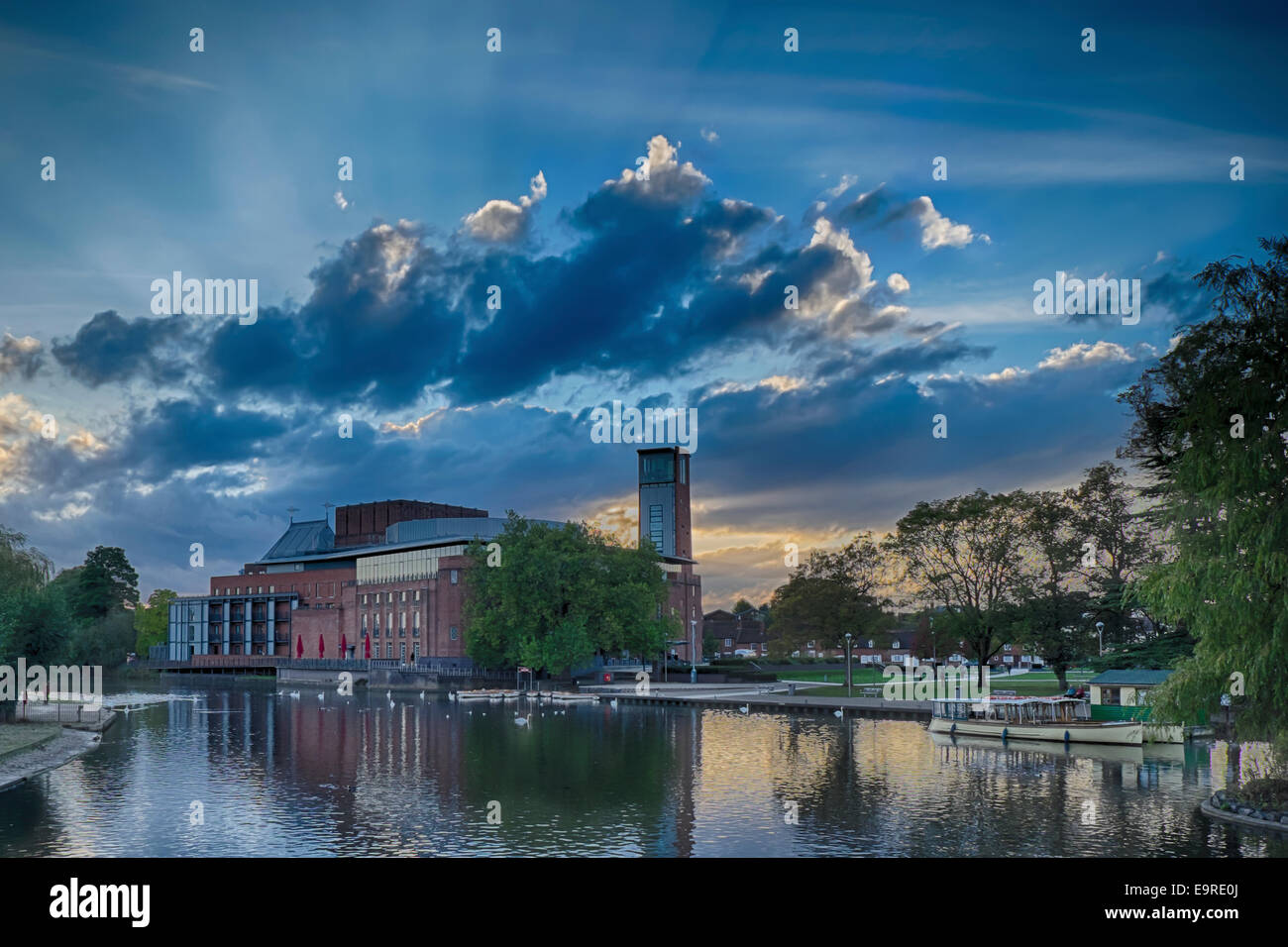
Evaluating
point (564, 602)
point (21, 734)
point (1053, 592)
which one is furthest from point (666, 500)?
point (21, 734)

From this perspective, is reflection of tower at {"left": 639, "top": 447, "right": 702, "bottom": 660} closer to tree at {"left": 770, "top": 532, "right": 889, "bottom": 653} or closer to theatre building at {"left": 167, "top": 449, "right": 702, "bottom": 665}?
theatre building at {"left": 167, "top": 449, "right": 702, "bottom": 665}

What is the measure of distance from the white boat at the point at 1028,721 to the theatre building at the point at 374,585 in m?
75.0

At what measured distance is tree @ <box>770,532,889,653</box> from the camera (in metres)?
101

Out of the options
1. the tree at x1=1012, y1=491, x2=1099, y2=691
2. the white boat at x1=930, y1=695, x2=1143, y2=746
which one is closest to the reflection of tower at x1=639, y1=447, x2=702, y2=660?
the tree at x1=1012, y1=491, x2=1099, y2=691

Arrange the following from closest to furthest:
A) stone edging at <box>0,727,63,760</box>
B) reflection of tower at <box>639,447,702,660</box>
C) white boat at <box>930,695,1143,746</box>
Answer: stone edging at <box>0,727,63,760</box> → white boat at <box>930,695,1143,746</box> → reflection of tower at <box>639,447,702,660</box>

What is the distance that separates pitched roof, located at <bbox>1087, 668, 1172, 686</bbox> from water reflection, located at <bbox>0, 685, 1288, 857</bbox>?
4.54m

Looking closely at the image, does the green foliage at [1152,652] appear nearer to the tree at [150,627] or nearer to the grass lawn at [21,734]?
the grass lawn at [21,734]

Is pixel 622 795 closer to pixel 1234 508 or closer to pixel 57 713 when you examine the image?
pixel 1234 508

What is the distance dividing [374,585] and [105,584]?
189 feet

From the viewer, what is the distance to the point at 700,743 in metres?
57.9

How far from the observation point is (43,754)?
1912 inches

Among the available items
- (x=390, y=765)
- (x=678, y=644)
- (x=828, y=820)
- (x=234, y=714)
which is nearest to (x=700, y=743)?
(x=390, y=765)

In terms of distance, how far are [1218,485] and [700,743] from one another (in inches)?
1315
